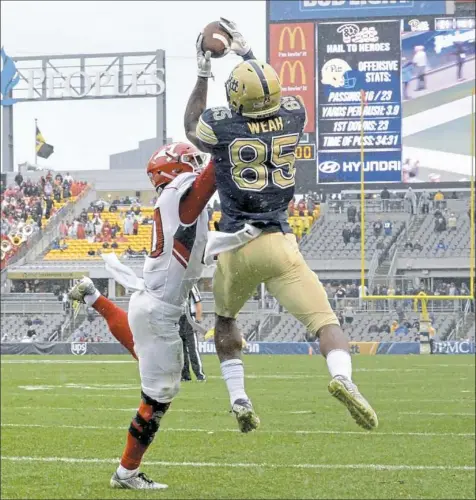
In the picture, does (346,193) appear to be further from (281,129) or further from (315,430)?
(281,129)

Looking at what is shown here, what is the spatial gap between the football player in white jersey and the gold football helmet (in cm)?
27

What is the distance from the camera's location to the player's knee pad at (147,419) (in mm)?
5903

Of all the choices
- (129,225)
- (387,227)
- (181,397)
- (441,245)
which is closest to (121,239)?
(129,225)

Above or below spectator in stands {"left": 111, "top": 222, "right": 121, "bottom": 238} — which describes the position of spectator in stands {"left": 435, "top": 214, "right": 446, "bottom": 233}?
below

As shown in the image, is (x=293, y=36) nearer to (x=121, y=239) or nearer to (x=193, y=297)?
(x=121, y=239)

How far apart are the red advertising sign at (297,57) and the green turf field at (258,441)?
52.2ft

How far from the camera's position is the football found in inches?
170

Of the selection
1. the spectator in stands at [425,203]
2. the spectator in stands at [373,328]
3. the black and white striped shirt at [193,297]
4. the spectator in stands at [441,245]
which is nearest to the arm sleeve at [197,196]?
the black and white striped shirt at [193,297]

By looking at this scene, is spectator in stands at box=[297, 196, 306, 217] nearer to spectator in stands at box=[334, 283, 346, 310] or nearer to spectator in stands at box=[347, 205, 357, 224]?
spectator in stands at box=[347, 205, 357, 224]

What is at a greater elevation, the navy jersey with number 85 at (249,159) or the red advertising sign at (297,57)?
the red advertising sign at (297,57)

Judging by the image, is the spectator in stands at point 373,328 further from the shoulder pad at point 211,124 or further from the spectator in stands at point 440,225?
the shoulder pad at point 211,124

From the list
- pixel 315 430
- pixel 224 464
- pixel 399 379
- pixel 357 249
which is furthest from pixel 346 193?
pixel 224 464

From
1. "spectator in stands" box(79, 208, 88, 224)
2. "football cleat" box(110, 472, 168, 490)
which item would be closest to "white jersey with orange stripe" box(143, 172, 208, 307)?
"football cleat" box(110, 472, 168, 490)

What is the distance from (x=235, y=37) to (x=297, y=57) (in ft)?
107
